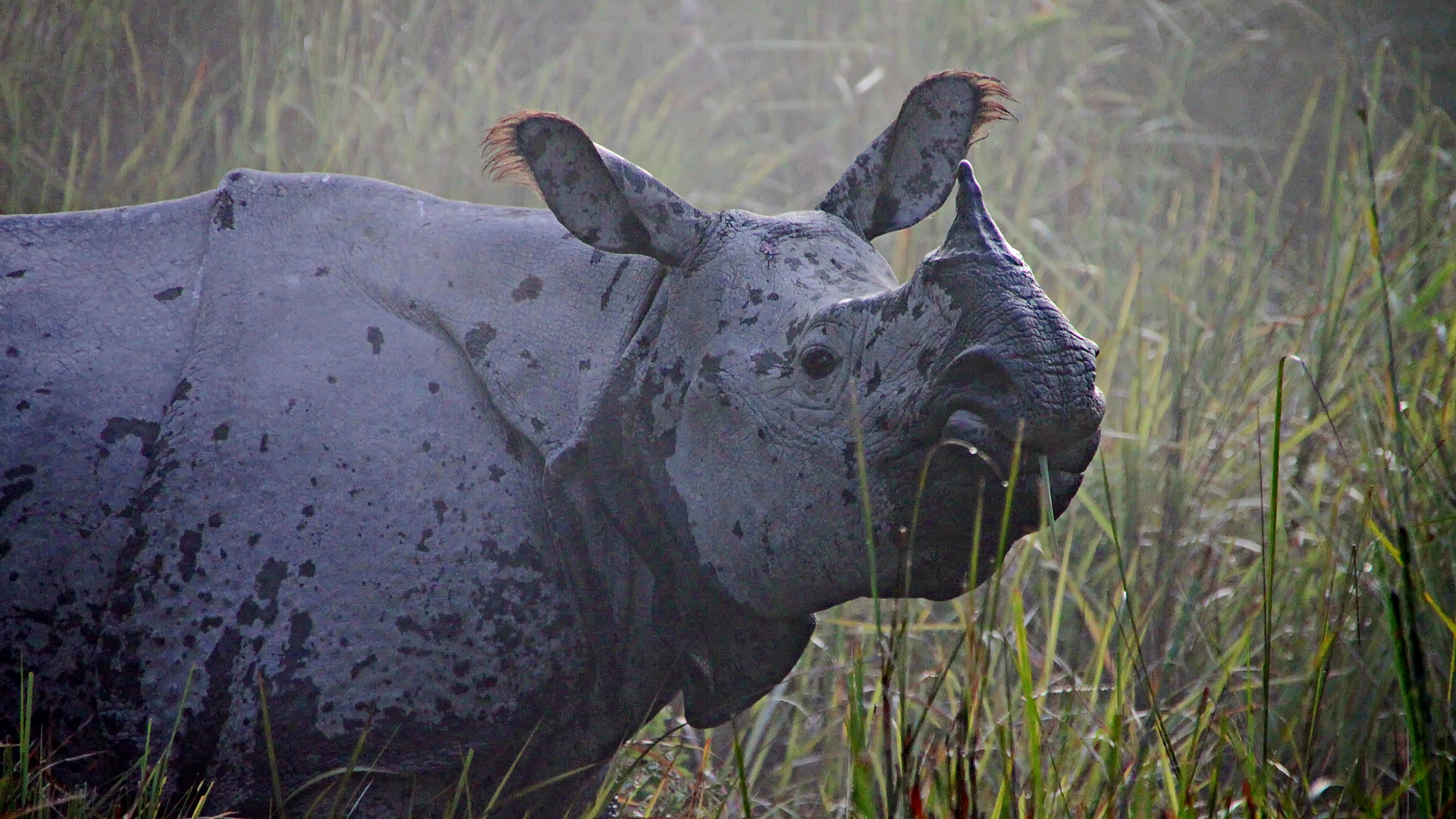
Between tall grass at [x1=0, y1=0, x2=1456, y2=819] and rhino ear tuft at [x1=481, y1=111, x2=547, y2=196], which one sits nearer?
rhino ear tuft at [x1=481, y1=111, x2=547, y2=196]

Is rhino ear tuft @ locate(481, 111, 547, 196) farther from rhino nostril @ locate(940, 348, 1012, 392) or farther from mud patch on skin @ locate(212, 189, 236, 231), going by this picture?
rhino nostril @ locate(940, 348, 1012, 392)

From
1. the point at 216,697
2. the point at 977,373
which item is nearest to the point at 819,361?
the point at 977,373

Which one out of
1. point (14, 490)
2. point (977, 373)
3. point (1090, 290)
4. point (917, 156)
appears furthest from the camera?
point (1090, 290)

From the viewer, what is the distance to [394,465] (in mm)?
1789

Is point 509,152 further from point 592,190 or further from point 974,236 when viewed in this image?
point 974,236

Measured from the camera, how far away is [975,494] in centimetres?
167

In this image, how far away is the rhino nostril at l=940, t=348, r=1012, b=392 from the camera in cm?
157

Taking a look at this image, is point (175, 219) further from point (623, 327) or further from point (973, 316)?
point (973, 316)

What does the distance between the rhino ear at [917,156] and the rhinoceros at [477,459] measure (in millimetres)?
76

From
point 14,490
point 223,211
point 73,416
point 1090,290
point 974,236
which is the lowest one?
point 14,490

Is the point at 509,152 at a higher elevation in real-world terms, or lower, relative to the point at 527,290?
higher

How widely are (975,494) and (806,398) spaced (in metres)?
0.26

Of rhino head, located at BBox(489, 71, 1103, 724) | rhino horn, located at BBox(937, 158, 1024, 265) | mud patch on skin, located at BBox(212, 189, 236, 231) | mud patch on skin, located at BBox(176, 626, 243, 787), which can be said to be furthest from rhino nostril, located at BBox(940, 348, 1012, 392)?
mud patch on skin, located at BBox(212, 189, 236, 231)

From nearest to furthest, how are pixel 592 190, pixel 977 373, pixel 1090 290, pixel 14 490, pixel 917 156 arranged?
pixel 977 373 < pixel 14 490 < pixel 592 190 < pixel 917 156 < pixel 1090 290
